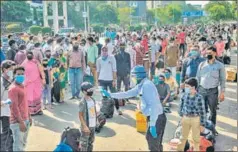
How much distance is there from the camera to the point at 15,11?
6788 centimetres

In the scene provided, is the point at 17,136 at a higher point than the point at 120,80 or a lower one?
lower

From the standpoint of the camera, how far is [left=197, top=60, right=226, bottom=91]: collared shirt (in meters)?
7.04

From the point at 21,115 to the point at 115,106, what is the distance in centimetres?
392

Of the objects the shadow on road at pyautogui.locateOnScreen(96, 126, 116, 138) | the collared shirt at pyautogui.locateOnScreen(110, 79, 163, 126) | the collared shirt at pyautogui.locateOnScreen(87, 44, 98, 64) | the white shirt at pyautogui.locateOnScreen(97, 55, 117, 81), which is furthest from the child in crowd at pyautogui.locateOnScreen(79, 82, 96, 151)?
the collared shirt at pyautogui.locateOnScreen(87, 44, 98, 64)

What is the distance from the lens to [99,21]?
9319 cm

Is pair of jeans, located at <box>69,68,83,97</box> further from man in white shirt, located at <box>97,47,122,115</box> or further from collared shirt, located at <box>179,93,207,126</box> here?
collared shirt, located at <box>179,93,207,126</box>

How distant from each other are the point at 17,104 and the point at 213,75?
3556mm

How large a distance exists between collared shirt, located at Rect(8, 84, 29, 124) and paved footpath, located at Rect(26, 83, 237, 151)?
1.56 m

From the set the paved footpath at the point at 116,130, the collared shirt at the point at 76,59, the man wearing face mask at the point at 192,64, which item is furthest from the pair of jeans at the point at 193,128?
the collared shirt at the point at 76,59

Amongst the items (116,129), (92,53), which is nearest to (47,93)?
(92,53)

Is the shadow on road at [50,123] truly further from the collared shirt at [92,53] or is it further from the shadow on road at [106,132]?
the collared shirt at [92,53]

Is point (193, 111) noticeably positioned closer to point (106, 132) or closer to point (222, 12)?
point (106, 132)

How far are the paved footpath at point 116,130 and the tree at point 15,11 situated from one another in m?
60.7

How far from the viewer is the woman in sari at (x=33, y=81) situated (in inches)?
346
